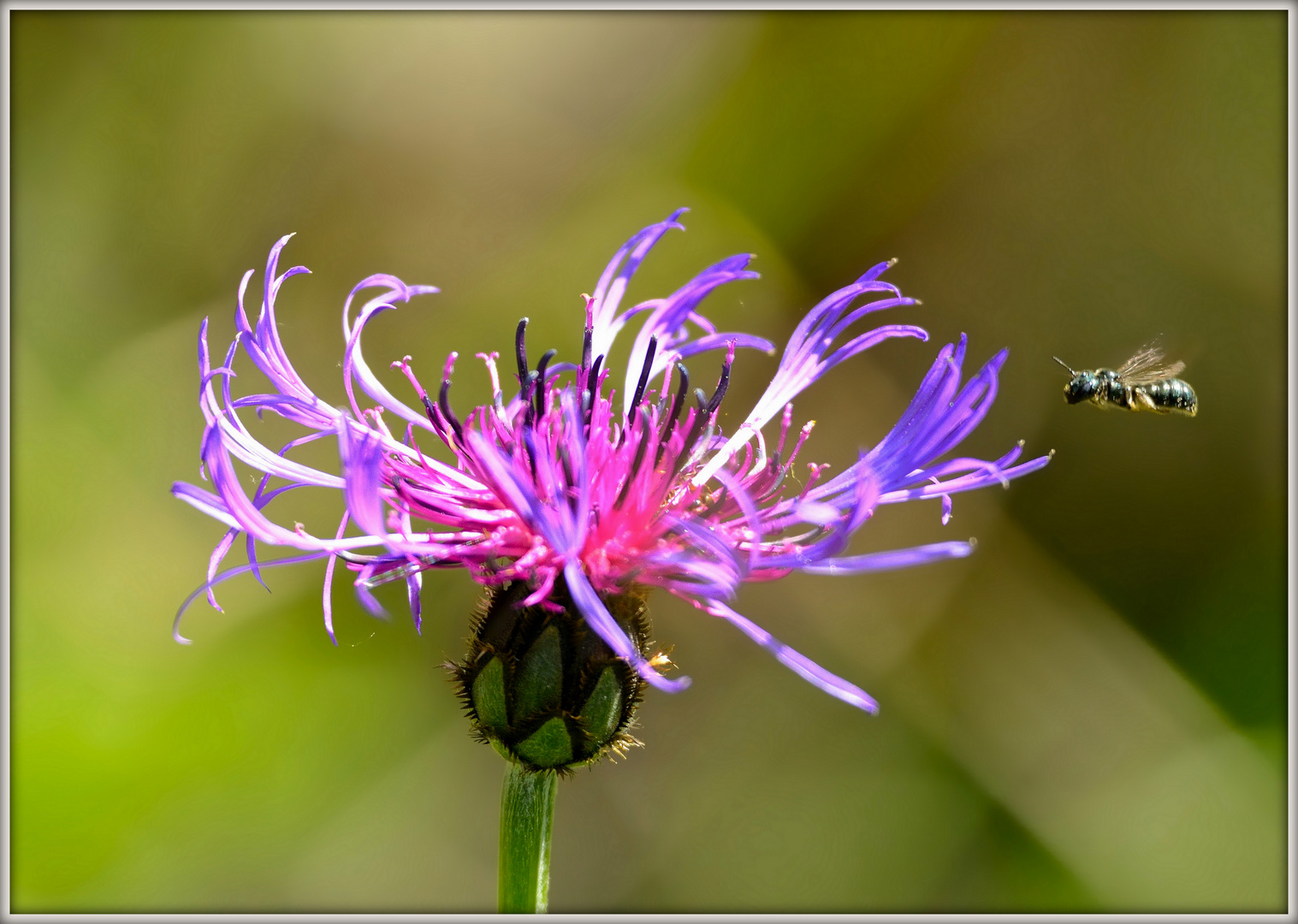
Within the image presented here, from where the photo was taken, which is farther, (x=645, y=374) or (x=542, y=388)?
(x=645, y=374)

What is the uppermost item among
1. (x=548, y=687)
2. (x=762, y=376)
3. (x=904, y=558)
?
(x=762, y=376)

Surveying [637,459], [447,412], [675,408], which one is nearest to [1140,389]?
[675,408]

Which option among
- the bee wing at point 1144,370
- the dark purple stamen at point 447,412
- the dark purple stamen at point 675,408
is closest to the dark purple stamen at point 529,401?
the dark purple stamen at point 447,412

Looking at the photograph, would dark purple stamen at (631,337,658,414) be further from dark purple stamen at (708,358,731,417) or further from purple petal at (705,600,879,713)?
purple petal at (705,600,879,713)

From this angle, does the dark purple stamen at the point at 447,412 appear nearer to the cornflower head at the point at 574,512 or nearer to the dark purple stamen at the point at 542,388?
the cornflower head at the point at 574,512

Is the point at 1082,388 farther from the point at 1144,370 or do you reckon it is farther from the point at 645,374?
the point at 645,374

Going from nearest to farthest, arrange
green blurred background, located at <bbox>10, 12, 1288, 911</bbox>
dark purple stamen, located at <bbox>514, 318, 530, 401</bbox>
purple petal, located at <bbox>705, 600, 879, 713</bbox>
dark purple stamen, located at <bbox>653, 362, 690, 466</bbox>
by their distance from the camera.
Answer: purple petal, located at <bbox>705, 600, 879, 713</bbox>, dark purple stamen, located at <bbox>653, 362, 690, 466</bbox>, dark purple stamen, located at <bbox>514, 318, 530, 401</bbox>, green blurred background, located at <bbox>10, 12, 1288, 911</bbox>

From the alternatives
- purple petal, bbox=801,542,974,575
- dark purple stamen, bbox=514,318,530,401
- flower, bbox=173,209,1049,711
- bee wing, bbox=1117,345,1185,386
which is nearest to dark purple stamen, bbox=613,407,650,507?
flower, bbox=173,209,1049,711
